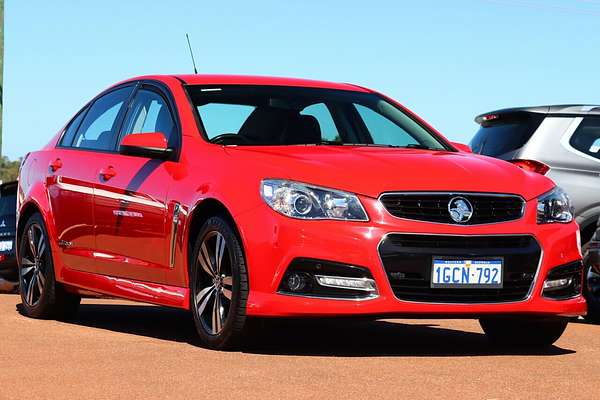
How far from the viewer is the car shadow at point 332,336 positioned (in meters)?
8.16

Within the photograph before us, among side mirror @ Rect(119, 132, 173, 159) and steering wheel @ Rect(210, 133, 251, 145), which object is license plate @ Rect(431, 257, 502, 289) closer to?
steering wheel @ Rect(210, 133, 251, 145)

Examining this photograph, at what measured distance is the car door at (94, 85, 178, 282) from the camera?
8.79 meters

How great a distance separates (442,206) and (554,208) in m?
0.86

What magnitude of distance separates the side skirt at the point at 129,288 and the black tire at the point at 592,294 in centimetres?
421

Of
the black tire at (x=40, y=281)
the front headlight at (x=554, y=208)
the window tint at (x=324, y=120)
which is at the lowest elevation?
the black tire at (x=40, y=281)

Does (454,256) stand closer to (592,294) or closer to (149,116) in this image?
(149,116)

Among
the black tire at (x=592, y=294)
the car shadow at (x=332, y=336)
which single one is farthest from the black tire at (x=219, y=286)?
the black tire at (x=592, y=294)

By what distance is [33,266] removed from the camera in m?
10.8

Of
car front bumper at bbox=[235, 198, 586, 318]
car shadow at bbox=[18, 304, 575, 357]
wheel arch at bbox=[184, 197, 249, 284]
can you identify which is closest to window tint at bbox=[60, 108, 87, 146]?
car shadow at bbox=[18, 304, 575, 357]

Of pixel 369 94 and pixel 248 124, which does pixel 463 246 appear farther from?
pixel 369 94

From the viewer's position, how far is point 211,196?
8133mm

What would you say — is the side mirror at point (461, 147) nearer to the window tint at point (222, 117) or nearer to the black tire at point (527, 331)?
the black tire at point (527, 331)

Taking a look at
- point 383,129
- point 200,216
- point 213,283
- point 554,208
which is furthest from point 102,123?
point 554,208

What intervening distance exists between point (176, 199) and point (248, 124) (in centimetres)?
82
